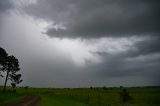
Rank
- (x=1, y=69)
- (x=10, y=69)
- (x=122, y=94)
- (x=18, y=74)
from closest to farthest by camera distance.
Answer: (x=122, y=94) < (x=1, y=69) < (x=10, y=69) < (x=18, y=74)

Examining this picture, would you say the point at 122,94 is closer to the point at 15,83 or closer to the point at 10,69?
the point at 10,69

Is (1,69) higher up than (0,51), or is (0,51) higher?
(0,51)

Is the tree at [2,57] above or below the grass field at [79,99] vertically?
above

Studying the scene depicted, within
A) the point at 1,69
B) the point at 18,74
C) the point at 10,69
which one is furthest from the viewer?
the point at 18,74

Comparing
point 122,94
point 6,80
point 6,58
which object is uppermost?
point 6,58

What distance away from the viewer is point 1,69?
74.0m

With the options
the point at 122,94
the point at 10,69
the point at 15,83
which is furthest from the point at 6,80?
the point at 122,94

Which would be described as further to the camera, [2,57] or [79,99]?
[2,57]

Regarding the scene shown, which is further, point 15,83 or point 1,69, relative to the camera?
point 15,83

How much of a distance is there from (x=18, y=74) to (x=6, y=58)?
523 inches

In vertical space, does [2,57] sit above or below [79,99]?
above

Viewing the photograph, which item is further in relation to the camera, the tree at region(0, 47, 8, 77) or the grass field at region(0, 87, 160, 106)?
the tree at region(0, 47, 8, 77)

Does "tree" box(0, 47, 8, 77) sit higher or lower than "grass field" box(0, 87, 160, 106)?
higher

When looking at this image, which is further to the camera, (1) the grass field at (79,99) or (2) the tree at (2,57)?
(2) the tree at (2,57)
